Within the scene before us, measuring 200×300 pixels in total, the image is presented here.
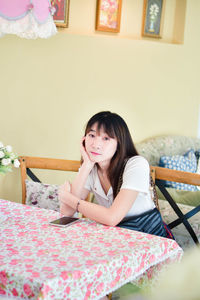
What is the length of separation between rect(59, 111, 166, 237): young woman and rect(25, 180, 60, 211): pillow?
1.97 feet

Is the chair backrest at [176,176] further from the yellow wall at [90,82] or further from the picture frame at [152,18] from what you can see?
the picture frame at [152,18]

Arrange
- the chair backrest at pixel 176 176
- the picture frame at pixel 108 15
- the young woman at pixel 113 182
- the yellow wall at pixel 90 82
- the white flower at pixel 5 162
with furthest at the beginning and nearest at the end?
the picture frame at pixel 108 15 < the yellow wall at pixel 90 82 < the chair backrest at pixel 176 176 < the white flower at pixel 5 162 < the young woman at pixel 113 182

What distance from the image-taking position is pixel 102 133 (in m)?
2.08

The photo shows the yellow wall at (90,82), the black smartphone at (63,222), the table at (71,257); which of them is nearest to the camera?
the table at (71,257)

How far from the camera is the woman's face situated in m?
2.06

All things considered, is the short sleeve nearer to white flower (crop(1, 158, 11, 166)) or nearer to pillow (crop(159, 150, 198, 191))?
white flower (crop(1, 158, 11, 166))

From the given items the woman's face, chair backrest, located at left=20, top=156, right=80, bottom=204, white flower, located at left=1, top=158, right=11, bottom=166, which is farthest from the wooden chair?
white flower, located at left=1, top=158, right=11, bottom=166

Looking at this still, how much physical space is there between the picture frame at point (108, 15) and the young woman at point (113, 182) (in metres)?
2.14

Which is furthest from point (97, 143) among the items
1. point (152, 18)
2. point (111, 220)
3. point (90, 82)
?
point (152, 18)

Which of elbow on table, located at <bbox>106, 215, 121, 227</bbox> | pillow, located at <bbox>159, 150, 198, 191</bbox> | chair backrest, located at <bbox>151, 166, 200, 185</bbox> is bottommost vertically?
pillow, located at <bbox>159, 150, 198, 191</bbox>

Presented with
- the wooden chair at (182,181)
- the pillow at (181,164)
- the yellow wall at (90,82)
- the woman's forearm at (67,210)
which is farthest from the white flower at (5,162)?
the pillow at (181,164)

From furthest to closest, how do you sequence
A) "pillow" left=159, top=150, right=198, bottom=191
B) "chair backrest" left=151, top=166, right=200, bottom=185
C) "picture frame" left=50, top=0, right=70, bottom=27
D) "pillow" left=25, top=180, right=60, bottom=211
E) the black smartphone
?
"pillow" left=159, top=150, right=198, bottom=191 < "picture frame" left=50, top=0, right=70, bottom=27 < "pillow" left=25, top=180, right=60, bottom=211 < "chair backrest" left=151, top=166, right=200, bottom=185 < the black smartphone

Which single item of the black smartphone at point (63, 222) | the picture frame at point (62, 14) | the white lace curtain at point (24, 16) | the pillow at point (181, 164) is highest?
the picture frame at point (62, 14)

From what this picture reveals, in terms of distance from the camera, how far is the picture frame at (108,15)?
3.96 m
